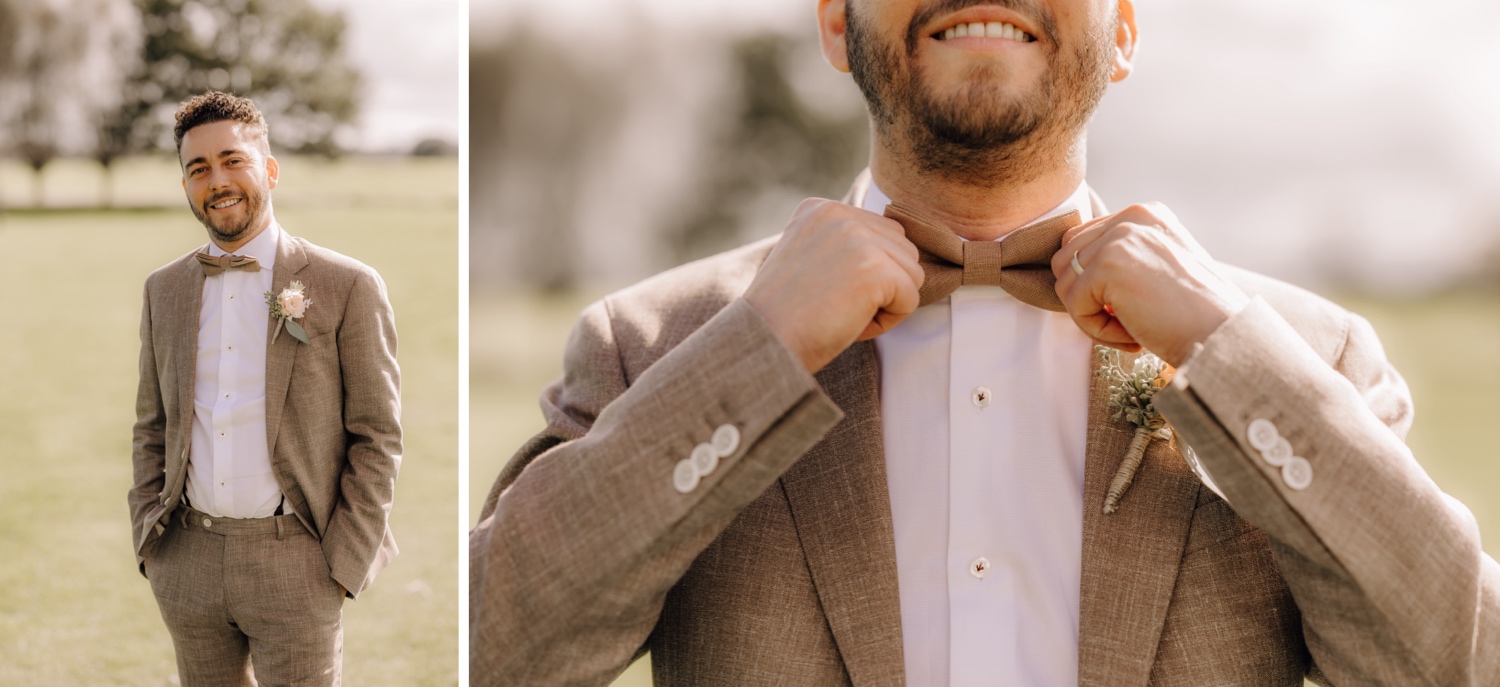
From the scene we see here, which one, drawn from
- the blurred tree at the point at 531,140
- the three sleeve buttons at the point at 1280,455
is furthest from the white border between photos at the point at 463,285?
the blurred tree at the point at 531,140

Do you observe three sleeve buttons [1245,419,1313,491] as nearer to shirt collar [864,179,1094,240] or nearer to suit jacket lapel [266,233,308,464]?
shirt collar [864,179,1094,240]

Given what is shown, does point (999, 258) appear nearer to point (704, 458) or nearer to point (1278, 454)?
point (1278, 454)

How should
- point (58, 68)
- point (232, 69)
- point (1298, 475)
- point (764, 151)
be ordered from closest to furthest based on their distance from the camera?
point (1298, 475) → point (232, 69) → point (58, 68) → point (764, 151)

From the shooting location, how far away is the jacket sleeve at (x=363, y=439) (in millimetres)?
2787

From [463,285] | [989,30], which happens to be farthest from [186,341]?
[989,30]

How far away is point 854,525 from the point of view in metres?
2.06

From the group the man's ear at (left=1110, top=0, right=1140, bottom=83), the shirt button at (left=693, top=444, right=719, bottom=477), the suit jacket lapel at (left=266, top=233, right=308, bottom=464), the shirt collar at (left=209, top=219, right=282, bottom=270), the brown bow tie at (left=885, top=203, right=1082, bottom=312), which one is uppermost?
the man's ear at (left=1110, top=0, right=1140, bottom=83)


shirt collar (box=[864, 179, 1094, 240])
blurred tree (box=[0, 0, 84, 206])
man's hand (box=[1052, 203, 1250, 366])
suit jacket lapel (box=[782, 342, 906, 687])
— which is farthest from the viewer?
blurred tree (box=[0, 0, 84, 206])

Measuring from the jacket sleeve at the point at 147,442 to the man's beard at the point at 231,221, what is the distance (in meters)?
0.24

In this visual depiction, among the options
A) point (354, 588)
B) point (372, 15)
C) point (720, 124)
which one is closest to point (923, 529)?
point (354, 588)

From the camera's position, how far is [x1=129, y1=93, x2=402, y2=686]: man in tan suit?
2.71 metres

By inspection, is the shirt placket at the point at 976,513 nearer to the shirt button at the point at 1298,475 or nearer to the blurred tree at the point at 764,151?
the shirt button at the point at 1298,475

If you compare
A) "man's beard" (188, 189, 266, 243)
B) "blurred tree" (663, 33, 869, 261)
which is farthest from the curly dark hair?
"blurred tree" (663, 33, 869, 261)

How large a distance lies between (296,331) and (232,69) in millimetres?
1058
